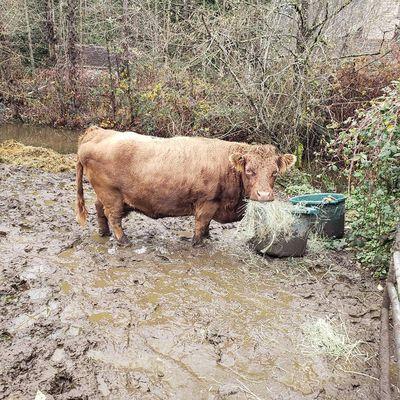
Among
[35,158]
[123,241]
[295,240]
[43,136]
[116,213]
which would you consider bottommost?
[43,136]

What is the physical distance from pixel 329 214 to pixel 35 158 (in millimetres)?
7418

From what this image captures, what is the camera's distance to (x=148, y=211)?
5.98 metres

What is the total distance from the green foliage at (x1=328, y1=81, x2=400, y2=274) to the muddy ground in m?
0.43

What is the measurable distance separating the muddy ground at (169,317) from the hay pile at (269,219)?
40cm

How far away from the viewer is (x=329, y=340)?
3.99 meters

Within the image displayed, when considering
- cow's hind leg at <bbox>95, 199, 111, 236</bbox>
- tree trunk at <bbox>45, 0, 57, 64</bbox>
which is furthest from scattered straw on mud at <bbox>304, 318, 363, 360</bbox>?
tree trunk at <bbox>45, 0, 57, 64</bbox>

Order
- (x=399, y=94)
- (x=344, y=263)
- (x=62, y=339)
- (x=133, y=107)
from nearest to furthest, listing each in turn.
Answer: (x=62, y=339) < (x=399, y=94) < (x=344, y=263) < (x=133, y=107)

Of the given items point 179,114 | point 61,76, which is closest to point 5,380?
point 179,114

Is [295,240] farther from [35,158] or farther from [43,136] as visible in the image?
[43,136]

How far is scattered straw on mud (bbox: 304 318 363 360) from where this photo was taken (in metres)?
3.86

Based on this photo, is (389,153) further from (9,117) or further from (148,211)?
(9,117)

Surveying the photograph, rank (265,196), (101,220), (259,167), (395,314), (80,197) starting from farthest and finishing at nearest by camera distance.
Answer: (101,220) → (80,197) → (259,167) → (265,196) → (395,314)

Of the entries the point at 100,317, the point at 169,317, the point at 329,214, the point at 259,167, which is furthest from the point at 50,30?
the point at 169,317

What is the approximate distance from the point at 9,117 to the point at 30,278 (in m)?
15.0
